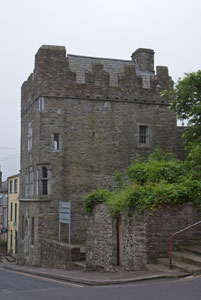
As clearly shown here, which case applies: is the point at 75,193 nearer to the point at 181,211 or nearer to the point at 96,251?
the point at 96,251

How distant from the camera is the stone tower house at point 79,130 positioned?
2356 cm

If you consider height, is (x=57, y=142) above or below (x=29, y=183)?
above

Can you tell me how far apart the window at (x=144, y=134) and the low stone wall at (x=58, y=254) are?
811 cm

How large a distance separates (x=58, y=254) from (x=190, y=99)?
1025 cm

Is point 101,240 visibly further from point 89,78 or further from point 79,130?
point 89,78

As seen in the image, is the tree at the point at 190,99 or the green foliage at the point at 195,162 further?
the tree at the point at 190,99

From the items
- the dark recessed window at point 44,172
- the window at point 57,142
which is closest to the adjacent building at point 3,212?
the dark recessed window at point 44,172

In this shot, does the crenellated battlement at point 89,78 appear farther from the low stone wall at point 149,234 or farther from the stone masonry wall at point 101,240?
the low stone wall at point 149,234

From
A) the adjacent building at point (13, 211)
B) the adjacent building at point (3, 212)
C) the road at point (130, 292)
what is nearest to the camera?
the road at point (130, 292)

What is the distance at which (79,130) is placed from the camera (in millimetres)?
24125

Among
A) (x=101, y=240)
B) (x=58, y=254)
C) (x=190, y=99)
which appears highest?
(x=190, y=99)

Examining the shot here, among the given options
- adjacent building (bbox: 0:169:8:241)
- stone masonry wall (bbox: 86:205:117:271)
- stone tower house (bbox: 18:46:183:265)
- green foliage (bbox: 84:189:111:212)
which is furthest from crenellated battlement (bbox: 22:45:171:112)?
adjacent building (bbox: 0:169:8:241)

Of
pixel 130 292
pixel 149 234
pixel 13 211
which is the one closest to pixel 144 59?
pixel 149 234

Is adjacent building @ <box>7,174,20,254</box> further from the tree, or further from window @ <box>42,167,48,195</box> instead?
the tree
